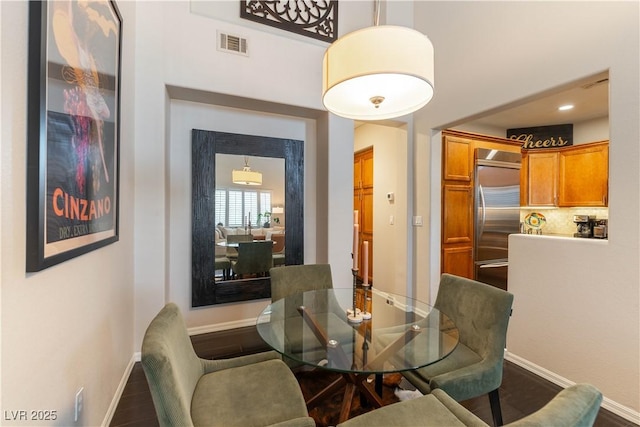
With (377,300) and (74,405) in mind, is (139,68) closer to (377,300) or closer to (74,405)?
(74,405)

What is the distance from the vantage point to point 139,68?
238 cm

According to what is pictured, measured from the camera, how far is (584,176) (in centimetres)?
425

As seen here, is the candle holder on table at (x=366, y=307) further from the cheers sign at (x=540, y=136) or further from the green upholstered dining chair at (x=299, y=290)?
the cheers sign at (x=540, y=136)

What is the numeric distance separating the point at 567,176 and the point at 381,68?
4718 mm

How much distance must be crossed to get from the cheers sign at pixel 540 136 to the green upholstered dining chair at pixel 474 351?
3908 mm

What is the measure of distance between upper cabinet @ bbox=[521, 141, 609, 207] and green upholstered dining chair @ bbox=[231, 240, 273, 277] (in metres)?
4.20

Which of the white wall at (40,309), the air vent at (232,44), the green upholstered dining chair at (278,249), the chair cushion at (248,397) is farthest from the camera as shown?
the green upholstered dining chair at (278,249)

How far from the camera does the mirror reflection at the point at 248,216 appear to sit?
3.07 meters

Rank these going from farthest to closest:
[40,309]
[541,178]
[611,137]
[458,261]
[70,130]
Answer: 1. [541,178]
2. [458,261]
3. [611,137]
4. [70,130]
5. [40,309]

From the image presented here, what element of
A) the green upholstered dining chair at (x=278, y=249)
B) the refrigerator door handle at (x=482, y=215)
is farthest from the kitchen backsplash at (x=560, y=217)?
the green upholstered dining chair at (x=278, y=249)

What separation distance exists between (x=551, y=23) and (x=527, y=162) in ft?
9.73

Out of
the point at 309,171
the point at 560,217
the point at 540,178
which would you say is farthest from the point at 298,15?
the point at 560,217

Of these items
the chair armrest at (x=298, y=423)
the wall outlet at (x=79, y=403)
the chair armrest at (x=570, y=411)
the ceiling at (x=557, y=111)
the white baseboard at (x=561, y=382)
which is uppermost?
the ceiling at (x=557, y=111)

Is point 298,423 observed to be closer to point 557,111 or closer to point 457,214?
point 457,214
